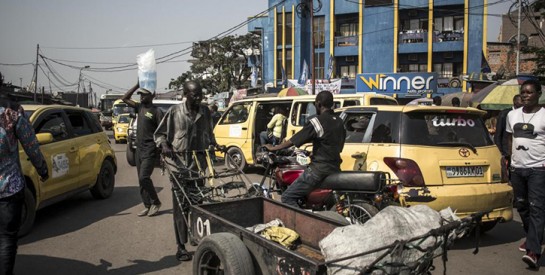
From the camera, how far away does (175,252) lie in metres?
4.88

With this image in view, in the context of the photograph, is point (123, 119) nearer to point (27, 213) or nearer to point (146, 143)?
point (146, 143)

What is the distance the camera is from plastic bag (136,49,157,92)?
6039mm

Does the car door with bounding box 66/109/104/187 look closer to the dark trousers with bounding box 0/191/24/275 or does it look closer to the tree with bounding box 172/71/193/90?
the dark trousers with bounding box 0/191/24/275

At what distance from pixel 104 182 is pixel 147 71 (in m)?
2.78

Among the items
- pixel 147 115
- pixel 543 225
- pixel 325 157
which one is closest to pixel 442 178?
pixel 543 225

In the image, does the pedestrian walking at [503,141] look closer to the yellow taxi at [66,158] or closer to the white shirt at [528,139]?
the white shirt at [528,139]

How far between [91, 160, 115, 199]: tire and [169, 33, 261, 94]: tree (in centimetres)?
3118

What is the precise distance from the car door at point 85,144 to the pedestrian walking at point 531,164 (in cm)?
611

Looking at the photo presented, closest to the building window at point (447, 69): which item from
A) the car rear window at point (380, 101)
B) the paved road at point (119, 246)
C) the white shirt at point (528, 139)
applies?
the car rear window at point (380, 101)

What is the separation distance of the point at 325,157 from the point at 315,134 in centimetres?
28

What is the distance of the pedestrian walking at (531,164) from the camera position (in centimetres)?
424

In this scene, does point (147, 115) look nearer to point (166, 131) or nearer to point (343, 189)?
point (166, 131)

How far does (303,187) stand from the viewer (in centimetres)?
455

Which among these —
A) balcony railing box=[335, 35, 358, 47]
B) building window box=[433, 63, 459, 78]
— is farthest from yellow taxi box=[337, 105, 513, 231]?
balcony railing box=[335, 35, 358, 47]
